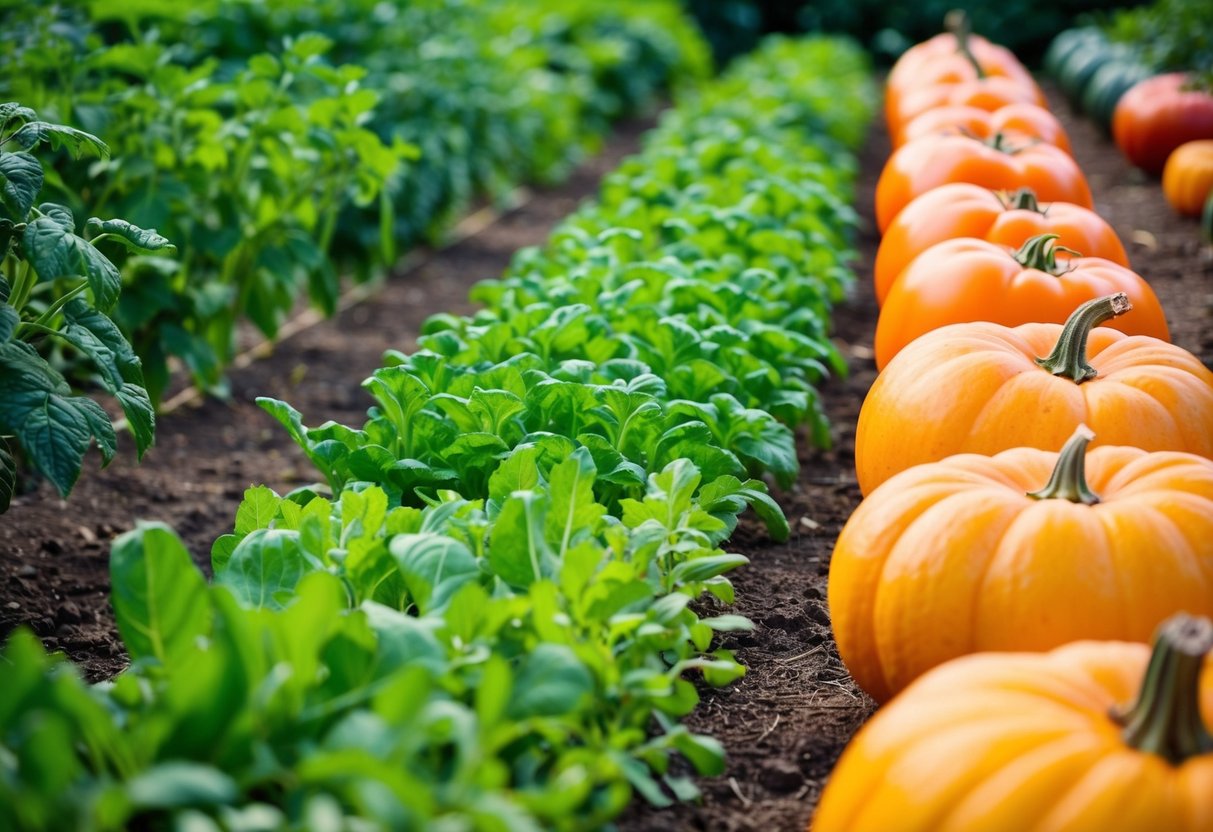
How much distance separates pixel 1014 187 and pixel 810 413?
4.57 ft

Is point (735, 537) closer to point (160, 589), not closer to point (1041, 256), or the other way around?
point (1041, 256)

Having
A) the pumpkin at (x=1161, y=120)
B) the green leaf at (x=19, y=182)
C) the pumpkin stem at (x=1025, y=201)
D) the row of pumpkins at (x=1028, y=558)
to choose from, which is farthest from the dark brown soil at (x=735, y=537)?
the green leaf at (x=19, y=182)

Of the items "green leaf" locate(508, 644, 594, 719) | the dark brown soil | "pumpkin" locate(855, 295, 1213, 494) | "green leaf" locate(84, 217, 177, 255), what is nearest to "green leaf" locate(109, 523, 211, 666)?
"green leaf" locate(508, 644, 594, 719)

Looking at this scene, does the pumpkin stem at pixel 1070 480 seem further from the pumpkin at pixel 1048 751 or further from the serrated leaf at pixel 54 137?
the serrated leaf at pixel 54 137

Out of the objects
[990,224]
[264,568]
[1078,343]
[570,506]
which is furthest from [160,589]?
[990,224]

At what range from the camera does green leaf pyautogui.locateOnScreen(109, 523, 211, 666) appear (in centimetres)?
188

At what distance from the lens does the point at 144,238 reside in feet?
9.54

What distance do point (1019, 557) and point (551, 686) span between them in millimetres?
861

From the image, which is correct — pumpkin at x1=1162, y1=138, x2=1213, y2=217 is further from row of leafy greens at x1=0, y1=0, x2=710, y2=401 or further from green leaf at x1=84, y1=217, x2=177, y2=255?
green leaf at x1=84, y1=217, x2=177, y2=255

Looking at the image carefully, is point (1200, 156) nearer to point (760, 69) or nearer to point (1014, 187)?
point (1014, 187)

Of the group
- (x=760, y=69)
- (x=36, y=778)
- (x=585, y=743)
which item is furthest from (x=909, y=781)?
(x=760, y=69)

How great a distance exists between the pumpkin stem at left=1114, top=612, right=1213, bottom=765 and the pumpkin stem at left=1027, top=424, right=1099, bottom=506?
0.61 meters

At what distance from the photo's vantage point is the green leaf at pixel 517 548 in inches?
87.9

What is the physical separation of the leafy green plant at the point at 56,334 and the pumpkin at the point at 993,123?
12.2ft
